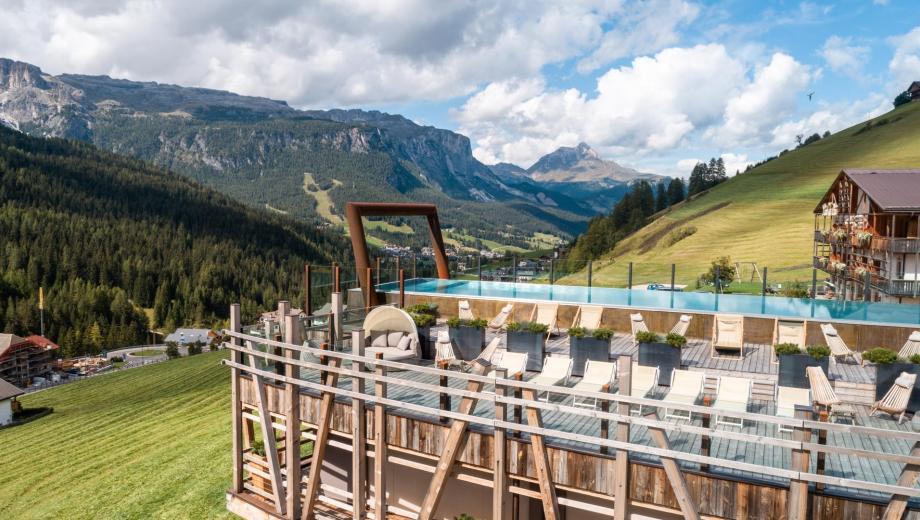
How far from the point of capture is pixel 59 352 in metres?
104

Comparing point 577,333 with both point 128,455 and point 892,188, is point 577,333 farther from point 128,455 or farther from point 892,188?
point 892,188

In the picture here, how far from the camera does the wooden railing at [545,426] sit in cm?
580

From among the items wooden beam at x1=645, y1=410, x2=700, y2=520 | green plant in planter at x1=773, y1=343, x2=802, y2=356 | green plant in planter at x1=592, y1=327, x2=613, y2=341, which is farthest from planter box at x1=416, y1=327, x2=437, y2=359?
wooden beam at x1=645, y1=410, x2=700, y2=520

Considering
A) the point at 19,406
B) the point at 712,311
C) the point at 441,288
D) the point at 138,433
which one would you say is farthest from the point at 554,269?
the point at 19,406

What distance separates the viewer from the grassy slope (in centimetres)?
4962

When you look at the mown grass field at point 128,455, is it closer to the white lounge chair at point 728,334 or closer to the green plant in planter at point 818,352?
the white lounge chair at point 728,334

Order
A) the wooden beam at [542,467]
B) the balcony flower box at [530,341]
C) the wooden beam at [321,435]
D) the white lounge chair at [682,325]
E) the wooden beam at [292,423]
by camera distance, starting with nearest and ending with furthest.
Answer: the wooden beam at [542,467] → the wooden beam at [321,435] → the wooden beam at [292,423] → the balcony flower box at [530,341] → the white lounge chair at [682,325]

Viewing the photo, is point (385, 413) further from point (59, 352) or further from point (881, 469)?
point (59, 352)

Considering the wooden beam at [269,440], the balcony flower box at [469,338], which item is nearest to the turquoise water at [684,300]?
the balcony flower box at [469,338]

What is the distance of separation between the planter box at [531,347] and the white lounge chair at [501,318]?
2.78 metres

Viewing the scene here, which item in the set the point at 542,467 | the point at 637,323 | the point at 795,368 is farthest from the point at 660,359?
the point at 542,467

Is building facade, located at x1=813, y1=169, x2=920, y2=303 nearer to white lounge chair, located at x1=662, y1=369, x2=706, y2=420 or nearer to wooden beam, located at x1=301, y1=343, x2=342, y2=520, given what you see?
white lounge chair, located at x1=662, y1=369, x2=706, y2=420

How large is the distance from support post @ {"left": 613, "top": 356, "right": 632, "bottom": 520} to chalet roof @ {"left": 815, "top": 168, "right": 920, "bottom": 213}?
2432 centimetres

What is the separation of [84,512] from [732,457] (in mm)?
19630
